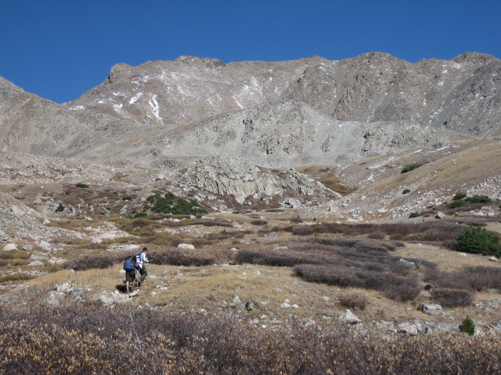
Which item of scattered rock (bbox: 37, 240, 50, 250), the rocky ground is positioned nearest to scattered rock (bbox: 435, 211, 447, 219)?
the rocky ground

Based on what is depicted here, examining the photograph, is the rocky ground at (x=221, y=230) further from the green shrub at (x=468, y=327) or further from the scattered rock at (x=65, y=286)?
the green shrub at (x=468, y=327)

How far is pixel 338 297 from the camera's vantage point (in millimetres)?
8320

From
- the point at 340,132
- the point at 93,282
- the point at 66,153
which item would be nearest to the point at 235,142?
the point at 340,132

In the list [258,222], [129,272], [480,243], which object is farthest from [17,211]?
[480,243]

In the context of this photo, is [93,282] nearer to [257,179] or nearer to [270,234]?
[270,234]

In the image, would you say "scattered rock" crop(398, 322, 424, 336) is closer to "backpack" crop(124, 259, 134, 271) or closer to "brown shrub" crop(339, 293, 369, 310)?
"brown shrub" crop(339, 293, 369, 310)

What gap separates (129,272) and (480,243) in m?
15.8

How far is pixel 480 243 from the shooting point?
14367mm

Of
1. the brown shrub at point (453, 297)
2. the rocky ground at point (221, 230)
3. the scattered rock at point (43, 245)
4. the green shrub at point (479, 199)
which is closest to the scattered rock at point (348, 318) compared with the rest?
the rocky ground at point (221, 230)

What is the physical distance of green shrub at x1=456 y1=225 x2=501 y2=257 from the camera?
1427cm

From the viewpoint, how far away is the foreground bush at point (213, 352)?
3.74 meters

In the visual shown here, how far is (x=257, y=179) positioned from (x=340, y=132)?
7695 centimetres

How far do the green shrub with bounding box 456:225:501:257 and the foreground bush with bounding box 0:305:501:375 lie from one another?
12.5m

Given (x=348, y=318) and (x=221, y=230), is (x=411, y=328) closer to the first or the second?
(x=348, y=318)
